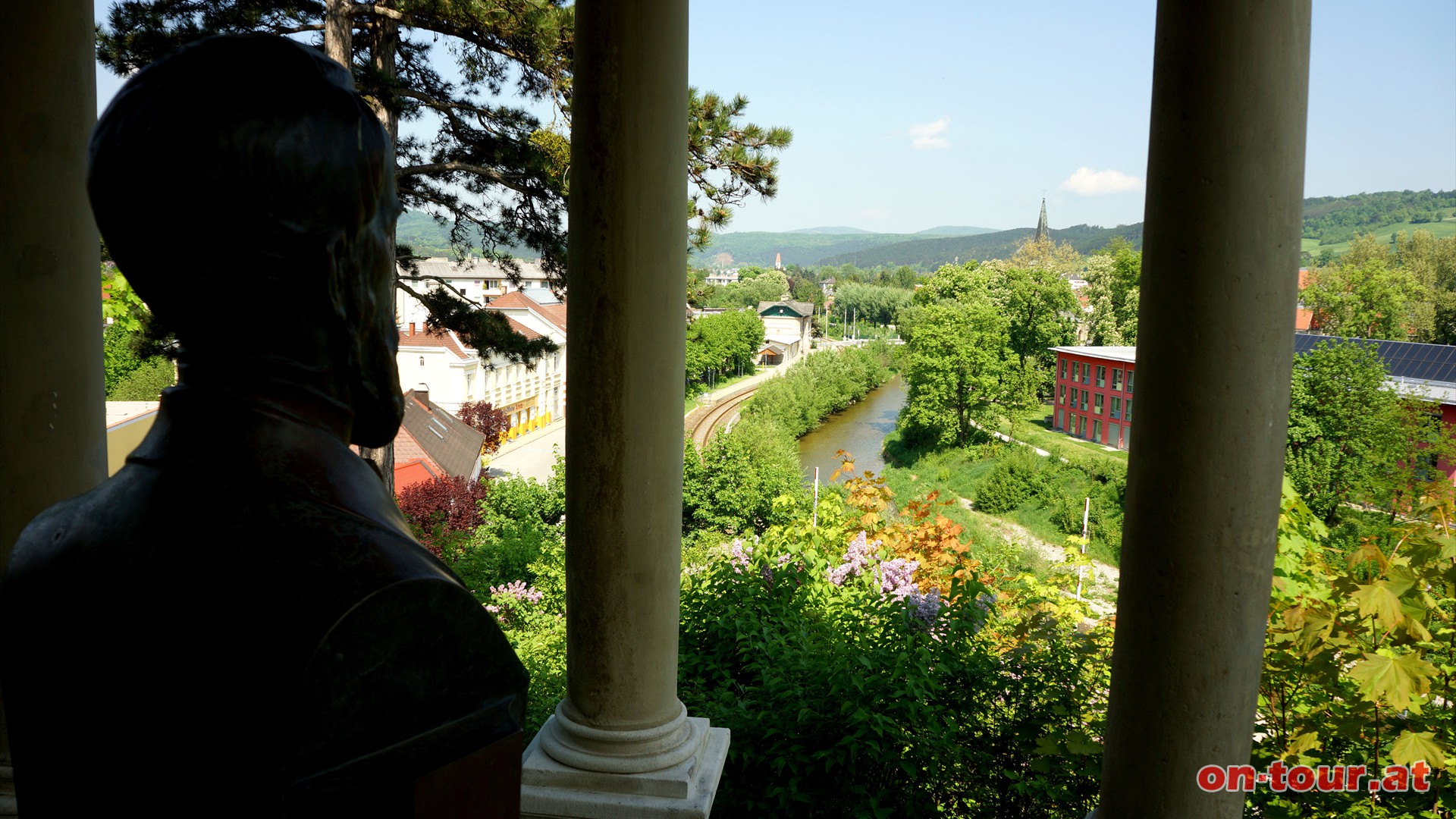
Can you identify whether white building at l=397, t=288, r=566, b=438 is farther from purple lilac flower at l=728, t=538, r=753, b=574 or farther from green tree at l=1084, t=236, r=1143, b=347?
green tree at l=1084, t=236, r=1143, b=347

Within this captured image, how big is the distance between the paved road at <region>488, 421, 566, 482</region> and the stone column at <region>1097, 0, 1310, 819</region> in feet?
222

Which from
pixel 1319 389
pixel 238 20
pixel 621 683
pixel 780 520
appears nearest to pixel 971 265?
pixel 1319 389

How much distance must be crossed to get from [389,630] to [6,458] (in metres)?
7.08

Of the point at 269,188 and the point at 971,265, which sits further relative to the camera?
the point at 971,265

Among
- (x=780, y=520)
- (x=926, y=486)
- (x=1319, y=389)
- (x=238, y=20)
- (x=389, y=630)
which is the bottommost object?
(x=926, y=486)

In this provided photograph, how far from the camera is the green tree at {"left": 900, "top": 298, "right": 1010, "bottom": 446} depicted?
315ft

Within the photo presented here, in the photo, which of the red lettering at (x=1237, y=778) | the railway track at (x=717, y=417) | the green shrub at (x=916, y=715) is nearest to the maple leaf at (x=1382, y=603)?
the red lettering at (x=1237, y=778)

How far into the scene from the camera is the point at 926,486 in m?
82.9

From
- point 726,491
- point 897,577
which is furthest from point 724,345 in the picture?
point 897,577

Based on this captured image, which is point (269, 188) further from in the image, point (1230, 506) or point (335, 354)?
point (1230, 506)

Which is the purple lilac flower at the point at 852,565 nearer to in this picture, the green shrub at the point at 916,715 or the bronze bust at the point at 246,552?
the green shrub at the point at 916,715

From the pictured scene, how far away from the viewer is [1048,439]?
100688 millimetres

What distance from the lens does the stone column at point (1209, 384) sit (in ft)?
18.0

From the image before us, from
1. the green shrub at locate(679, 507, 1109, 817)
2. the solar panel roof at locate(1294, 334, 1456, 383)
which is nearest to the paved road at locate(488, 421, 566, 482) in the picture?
the solar panel roof at locate(1294, 334, 1456, 383)
